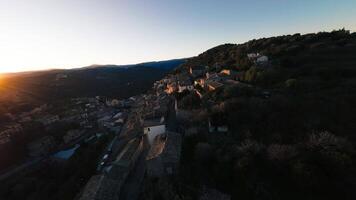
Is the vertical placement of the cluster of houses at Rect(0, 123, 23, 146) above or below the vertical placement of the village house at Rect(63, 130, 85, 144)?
above

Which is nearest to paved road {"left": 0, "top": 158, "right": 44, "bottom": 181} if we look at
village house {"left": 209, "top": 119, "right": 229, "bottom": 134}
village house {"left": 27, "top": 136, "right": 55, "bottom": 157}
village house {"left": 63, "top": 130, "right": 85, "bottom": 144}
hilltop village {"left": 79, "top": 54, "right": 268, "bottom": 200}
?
village house {"left": 27, "top": 136, "right": 55, "bottom": 157}

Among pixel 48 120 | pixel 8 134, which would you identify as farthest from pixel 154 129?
pixel 48 120

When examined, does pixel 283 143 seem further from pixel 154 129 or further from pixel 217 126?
pixel 154 129

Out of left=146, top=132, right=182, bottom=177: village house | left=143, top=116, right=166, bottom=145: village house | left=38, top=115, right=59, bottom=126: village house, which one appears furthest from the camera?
left=38, top=115, right=59, bottom=126: village house

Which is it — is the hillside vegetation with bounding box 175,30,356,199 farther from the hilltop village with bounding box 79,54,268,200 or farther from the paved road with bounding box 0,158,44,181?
the paved road with bounding box 0,158,44,181

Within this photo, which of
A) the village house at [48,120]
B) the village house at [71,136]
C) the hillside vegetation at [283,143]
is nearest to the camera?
the hillside vegetation at [283,143]

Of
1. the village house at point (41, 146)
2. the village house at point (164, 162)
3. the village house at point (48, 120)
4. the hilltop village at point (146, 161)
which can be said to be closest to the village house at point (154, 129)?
the hilltop village at point (146, 161)

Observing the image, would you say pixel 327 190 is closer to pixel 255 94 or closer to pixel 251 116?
pixel 251 116

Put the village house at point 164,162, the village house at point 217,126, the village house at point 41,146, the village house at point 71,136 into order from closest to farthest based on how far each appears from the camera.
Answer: the village house at point 164,162 < the village house at point 217,126 < the village house at point 41,146 < the village house at point 71,136

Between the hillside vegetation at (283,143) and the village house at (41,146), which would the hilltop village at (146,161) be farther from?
the village house at (41,146)

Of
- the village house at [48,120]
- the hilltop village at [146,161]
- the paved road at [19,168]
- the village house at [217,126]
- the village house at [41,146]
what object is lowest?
the paved road at [19,168]

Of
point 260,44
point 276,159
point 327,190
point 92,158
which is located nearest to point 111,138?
point 92,158
